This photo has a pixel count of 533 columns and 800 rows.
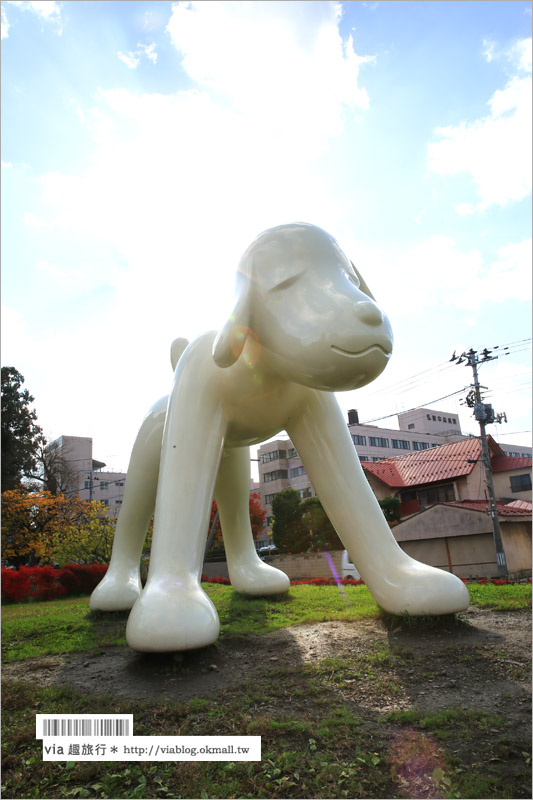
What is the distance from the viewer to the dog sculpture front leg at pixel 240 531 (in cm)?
521

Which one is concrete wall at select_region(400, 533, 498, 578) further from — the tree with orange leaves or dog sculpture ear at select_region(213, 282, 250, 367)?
the tree with orange leaves

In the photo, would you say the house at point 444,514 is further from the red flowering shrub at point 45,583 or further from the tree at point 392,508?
the red flowering shrub at point 45,583

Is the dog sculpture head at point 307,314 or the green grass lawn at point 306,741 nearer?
the green grass lawn at point 306,741

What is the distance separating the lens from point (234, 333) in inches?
123

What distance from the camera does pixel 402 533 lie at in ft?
21.3

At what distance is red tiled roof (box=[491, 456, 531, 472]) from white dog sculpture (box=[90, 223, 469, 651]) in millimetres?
13002

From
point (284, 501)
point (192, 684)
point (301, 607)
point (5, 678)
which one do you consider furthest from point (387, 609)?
point (284, 501)

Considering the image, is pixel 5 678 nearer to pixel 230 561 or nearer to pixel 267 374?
pixel 267 374

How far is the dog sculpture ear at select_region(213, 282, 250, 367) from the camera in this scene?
313 centimetres

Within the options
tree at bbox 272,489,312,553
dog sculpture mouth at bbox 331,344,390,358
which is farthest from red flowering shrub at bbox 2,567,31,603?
tree at bbox 272,489,312,553

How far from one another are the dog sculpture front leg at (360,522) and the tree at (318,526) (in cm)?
560

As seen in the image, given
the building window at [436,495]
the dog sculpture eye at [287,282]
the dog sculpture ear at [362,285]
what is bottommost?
the building window at [436,495]

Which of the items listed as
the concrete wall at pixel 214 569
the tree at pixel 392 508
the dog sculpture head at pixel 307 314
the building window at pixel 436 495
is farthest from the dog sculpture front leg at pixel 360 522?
the concrete wall at pixel 214 569

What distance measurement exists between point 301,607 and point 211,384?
7.26ft
